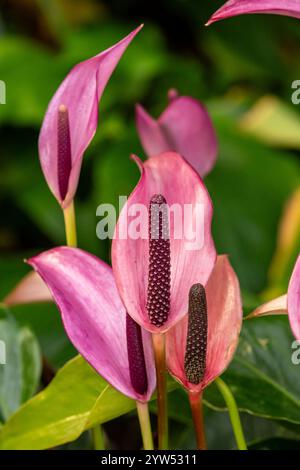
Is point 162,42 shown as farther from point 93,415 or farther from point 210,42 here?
point 93,415

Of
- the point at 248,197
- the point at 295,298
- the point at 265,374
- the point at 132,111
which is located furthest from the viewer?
the point at 132,111

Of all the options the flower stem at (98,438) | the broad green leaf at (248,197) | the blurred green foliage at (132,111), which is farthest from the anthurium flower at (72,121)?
the broad green leaf at (248,197)

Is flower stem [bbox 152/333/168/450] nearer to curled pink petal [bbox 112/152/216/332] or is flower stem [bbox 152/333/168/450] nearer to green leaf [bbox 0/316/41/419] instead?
curled pink petal [bbox 112/152/216/332]

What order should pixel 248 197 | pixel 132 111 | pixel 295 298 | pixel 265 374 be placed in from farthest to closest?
pixel 132 111, pixel 248 197, pixel 265 374, pixel 295 298

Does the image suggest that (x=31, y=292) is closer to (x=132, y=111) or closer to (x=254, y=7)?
(x=254, y=7)

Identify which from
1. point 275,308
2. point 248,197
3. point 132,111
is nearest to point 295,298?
point 275,308

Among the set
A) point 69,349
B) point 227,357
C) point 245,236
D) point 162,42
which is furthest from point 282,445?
point 162,42
